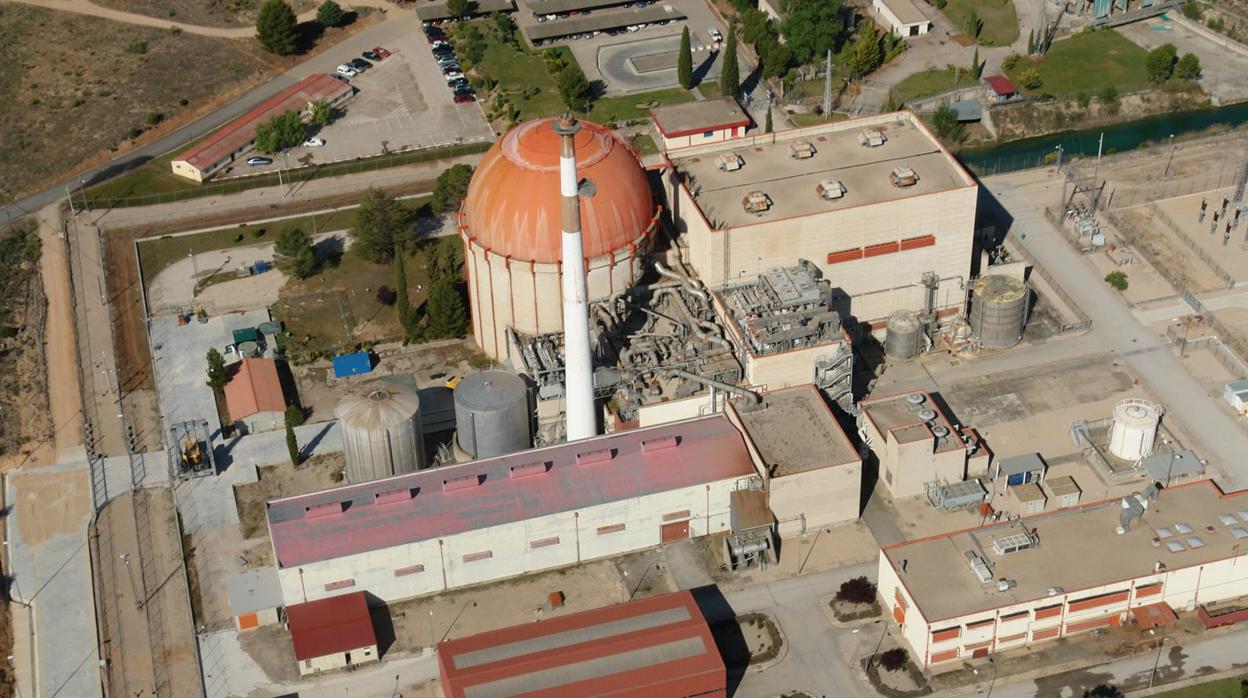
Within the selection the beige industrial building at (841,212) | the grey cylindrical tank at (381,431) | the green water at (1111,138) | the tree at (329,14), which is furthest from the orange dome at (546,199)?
the tree at (329,14)

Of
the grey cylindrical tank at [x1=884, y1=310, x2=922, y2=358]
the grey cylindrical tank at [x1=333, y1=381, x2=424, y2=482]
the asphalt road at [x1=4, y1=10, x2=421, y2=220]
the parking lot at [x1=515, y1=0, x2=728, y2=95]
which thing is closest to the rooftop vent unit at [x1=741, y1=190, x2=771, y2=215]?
the grey cylindrical tank at [x1=884, y1=310, x2=922, y2=358]

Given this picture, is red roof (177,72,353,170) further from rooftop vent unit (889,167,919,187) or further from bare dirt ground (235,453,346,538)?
rooftop vent unit (889,167,919,187)

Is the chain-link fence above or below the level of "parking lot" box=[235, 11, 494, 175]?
below

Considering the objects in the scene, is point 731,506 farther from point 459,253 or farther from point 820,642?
point 459,253

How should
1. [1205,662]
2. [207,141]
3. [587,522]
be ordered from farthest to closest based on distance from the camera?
[207,141], [587,522], [1205,662]

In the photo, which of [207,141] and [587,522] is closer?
[587,522]

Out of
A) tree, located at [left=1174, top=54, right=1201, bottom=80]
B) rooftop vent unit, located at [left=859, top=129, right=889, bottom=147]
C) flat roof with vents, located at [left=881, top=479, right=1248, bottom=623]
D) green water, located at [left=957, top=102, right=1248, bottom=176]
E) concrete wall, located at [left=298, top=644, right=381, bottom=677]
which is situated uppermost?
rooftop vent unit, located at [left=859, top=129, right=889, bottom=147]

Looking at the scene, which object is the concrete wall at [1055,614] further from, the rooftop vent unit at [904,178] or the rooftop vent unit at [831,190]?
the rooftop vent unit at [904,178]

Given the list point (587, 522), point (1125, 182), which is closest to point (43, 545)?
point (587, 522)
